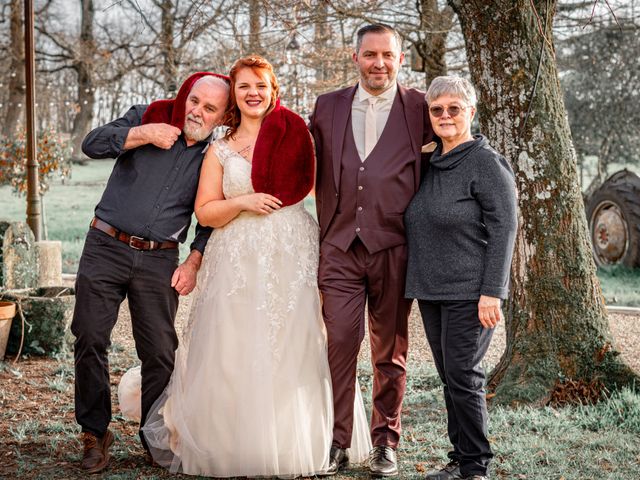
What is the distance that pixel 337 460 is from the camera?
3.61 metres

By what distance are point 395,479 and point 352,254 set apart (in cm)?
108

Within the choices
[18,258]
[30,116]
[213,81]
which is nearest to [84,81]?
[30,116]

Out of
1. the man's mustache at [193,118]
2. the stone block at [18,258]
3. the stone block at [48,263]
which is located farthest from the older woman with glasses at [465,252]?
the stone block at [48,263]

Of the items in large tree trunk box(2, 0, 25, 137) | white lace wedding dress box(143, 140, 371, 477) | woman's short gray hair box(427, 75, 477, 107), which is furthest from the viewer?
large tree trunk box(2, 0, 25, 137)

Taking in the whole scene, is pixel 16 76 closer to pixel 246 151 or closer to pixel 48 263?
pixel 48 263

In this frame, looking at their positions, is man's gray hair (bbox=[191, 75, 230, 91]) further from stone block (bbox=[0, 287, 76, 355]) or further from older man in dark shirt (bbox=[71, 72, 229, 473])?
stone block (bbox=[0, 287, 76, 355])

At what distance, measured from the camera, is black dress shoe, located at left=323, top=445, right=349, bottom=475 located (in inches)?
140

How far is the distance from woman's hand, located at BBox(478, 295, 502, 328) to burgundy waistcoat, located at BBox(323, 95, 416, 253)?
562 millimetres

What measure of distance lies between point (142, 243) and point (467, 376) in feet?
5.45

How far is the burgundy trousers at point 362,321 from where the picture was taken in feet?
11.9

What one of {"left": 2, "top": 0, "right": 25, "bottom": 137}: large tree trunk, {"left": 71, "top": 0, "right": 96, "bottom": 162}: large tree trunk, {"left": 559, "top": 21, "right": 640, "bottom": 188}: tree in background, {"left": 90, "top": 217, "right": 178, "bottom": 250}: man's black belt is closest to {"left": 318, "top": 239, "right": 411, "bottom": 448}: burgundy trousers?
{"left": 90, "top": 217, "right": 178, "bottom": 250}: man's black belt

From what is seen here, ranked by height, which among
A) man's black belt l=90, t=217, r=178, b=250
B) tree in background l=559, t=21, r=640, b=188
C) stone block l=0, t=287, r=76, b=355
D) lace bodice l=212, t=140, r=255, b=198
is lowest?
stone block l=0, t=287, r=76, b=355

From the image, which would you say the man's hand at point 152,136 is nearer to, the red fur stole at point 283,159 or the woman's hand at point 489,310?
the red fur stole at point 283,159

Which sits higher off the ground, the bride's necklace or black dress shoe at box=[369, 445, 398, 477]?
the bride's necklace
